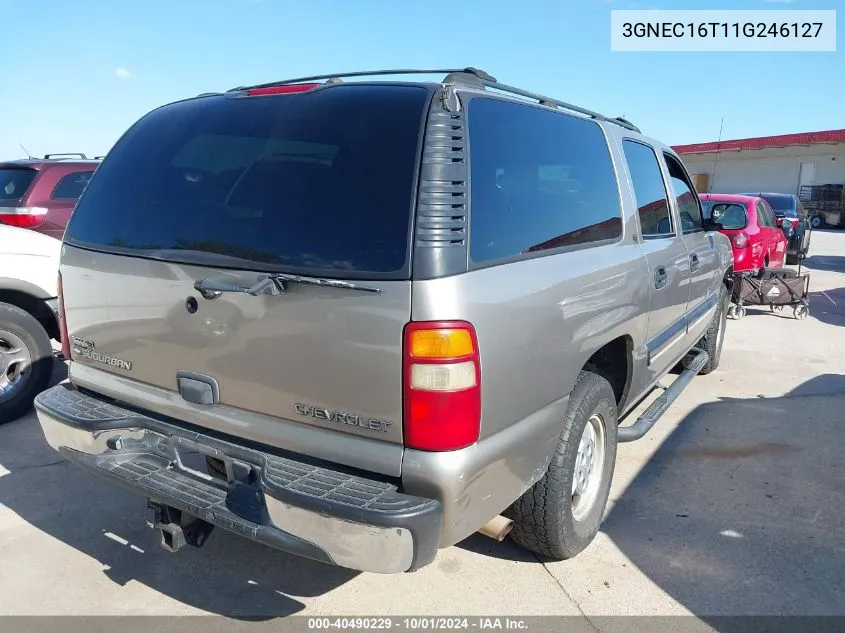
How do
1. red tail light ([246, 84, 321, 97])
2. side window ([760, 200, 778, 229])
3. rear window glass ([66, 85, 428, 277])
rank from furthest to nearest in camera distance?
side window ([760, 200, 778, 229]), red tail light ([246, 84, 321, 97]), rear window glass ([66, 85, 428, 277])

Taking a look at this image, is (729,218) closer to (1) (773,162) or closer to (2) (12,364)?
(2) (12,364)

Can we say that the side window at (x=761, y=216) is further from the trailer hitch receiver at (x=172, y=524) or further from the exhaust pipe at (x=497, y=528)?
the trailer hitch receiver at (x=172, y=524)

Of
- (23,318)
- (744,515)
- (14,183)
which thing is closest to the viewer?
(744,515)

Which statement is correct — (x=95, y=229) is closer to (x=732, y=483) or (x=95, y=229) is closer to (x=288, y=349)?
(x=288, y=349)

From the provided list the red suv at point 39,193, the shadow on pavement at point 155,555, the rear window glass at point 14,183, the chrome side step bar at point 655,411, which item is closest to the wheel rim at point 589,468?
the chrome side step bar at point 655,411

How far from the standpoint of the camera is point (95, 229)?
9.35 ft

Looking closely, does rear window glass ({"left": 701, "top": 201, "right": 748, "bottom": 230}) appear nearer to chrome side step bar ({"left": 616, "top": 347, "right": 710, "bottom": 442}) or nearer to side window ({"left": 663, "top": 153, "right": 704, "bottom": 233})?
side window ({"left": 663, "top": 153, "right": 704, "bottom": 233})

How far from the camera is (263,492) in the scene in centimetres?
217

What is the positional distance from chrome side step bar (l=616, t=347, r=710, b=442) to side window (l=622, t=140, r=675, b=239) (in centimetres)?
103

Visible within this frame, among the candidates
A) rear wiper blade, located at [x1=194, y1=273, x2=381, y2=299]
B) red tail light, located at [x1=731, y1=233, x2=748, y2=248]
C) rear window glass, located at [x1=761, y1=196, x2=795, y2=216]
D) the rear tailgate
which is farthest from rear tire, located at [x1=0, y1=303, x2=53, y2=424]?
rear window glass, located at [x1=761, y1=196, x2=795, y2=216]

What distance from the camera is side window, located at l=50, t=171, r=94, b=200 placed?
6492 mm

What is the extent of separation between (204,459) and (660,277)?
8.59ft

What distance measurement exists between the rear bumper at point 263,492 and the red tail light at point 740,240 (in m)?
8.41

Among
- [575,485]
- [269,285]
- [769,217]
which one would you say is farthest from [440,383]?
[769,217]
